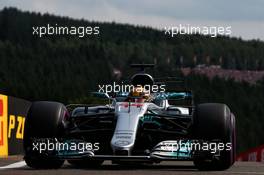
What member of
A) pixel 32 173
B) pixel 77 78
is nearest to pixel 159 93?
pixel 32 173

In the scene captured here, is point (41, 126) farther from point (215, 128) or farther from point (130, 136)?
point (215, 128)

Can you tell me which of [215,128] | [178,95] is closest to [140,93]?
[178,95]

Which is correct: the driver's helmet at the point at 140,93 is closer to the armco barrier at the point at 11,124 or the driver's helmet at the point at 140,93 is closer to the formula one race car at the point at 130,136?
the formula one race car at the point at 130,136

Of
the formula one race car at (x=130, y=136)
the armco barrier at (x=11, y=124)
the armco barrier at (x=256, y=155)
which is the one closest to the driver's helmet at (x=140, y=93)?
the formula one race car at (x=130, y=136)

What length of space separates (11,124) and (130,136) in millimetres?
11487

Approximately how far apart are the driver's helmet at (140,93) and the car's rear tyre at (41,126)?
1479mm

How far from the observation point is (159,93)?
15961 millimetres

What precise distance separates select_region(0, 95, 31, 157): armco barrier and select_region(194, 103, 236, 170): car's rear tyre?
33.4 feet

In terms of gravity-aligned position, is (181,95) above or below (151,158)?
above

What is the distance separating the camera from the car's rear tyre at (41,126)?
1388cm

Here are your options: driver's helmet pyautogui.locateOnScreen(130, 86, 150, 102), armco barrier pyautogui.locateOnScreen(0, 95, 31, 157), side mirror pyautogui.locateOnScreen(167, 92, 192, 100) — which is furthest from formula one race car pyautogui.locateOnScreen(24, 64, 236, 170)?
armco barrier pyautogui.locateOnScreen(0, 95, 31, 157)

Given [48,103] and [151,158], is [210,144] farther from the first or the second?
[48,103]

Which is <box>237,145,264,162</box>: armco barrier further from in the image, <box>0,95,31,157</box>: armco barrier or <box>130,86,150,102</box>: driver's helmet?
<box>130,86,150,102</box>: driver's helmet

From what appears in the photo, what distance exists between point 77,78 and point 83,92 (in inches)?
810
